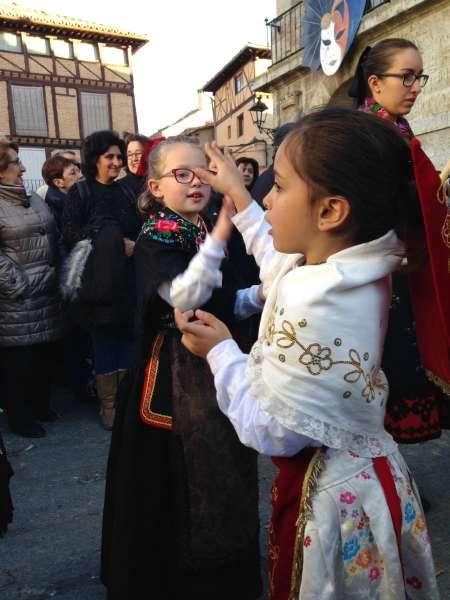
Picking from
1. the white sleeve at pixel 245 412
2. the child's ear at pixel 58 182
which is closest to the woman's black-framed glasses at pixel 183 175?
the white sleeve at pixel 245 412

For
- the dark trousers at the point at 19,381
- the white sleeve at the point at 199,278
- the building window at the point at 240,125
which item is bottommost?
the dark trousers at the point at 19,381

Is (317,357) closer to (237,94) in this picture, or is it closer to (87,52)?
(87,52)

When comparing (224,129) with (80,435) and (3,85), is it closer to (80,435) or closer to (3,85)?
(3,85)

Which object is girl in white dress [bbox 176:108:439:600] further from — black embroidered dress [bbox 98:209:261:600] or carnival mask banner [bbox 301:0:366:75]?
carnival mask banner [bbox 301:0:366:75]

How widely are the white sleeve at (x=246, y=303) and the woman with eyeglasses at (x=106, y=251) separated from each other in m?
1.79

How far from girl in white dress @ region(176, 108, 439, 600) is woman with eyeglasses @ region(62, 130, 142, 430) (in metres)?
2.45

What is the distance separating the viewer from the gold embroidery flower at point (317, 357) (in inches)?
39.8

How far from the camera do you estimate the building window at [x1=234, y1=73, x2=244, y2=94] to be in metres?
→ 27.2

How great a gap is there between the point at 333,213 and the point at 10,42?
2487 centimetres

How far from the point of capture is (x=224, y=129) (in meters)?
30.1

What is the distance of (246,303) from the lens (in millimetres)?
1910

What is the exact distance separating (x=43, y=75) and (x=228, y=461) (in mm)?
24655

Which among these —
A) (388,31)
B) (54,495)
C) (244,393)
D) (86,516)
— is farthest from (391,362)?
(388,31)

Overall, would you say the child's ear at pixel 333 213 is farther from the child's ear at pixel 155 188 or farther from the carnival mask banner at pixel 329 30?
the carnival mask banner at pixel 329 30
